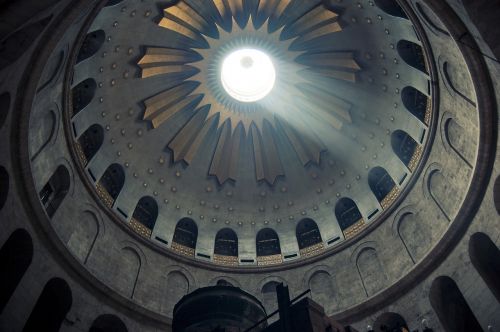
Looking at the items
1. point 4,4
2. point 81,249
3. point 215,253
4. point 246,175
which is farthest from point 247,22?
point 4,4

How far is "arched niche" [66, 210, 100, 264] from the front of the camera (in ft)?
56.2

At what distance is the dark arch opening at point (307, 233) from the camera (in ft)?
74.9

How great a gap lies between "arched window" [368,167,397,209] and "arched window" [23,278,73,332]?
45.7 feet

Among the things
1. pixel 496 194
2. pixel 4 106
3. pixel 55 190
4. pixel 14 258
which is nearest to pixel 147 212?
pixel 55 190

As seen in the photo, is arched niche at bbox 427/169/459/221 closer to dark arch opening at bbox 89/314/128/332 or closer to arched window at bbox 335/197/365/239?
arched window at bbox 335/197/365/239

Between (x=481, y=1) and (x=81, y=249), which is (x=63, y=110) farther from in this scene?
(x=481, y=1)

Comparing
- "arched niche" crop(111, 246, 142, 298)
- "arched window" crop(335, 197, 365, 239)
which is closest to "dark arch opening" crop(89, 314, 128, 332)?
"arched niche" crop(111, 246, 142, 298)

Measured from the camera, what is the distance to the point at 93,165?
19906 mm

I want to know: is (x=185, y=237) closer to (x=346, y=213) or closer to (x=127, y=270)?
(x=127, y=270)

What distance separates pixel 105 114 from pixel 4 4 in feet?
38.2

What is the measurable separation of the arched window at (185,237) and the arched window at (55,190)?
6200 mm

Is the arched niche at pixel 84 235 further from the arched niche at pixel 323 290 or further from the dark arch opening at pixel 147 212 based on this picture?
the arched niche at pixel 323 290

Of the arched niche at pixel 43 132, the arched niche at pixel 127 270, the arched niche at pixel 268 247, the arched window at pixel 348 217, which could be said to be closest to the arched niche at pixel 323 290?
the arched niche at pixel 268 247

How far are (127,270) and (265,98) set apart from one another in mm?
12174
